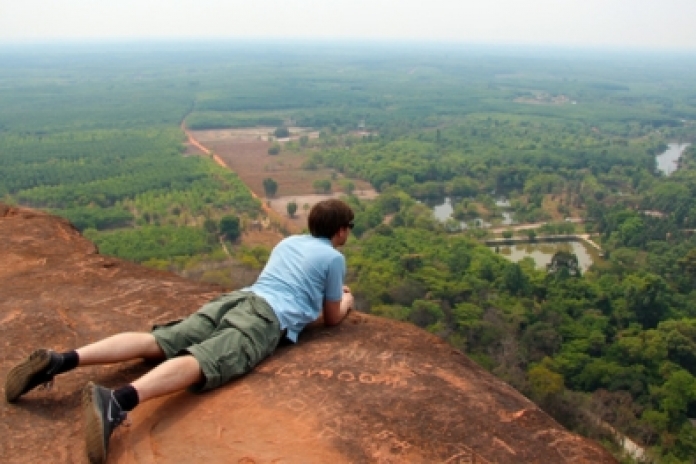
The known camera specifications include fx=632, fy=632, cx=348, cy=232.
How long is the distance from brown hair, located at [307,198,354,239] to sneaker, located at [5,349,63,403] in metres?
1.92

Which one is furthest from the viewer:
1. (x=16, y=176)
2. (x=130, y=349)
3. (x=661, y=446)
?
(x=16, y=176)

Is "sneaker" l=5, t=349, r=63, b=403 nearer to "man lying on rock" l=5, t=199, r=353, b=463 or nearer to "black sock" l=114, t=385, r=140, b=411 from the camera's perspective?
"man lying on rock" l=5, t=199, r=353, b=463

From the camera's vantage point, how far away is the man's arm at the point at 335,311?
4.79 metres

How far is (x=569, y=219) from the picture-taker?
160 feet

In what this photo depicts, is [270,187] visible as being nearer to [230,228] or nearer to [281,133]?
[230,228]

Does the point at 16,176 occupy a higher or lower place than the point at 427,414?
lower

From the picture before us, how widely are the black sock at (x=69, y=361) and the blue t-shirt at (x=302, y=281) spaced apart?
4.17 ft

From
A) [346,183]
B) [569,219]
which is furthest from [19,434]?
[346,183]

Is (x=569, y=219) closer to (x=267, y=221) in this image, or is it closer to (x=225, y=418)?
(x=267, y=221)

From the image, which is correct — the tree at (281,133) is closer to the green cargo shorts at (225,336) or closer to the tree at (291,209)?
the tree at (291,209)

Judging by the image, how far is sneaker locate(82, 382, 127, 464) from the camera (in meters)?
3.28

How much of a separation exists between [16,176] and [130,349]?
57229 mm

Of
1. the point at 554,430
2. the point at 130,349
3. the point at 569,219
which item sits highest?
the point at 130,349

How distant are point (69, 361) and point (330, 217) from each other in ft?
6.48
